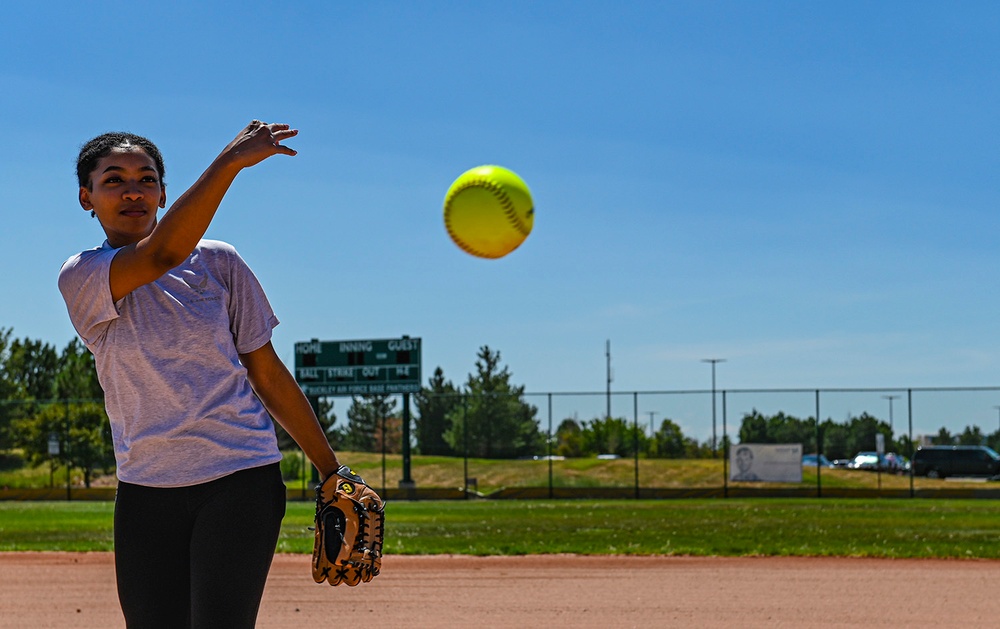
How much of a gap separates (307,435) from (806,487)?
33735mm

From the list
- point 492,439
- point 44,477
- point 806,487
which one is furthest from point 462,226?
point 44,477

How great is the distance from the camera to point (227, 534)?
2939mm

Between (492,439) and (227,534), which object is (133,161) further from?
(492,439)

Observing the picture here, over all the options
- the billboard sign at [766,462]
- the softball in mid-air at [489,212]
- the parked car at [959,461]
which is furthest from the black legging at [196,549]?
the parked car at [959,461]

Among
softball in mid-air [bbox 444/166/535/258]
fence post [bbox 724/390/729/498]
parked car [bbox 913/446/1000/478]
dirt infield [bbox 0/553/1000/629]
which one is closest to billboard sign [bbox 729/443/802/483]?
fence post [bbox 724/390/729/498]

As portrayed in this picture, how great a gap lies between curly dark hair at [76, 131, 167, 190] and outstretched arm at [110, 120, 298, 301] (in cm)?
40

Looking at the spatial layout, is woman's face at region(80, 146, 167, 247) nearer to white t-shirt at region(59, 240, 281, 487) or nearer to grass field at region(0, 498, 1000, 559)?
white t-shirt at region(59, 240, 281, 487)

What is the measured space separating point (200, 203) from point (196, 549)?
0.87 meters

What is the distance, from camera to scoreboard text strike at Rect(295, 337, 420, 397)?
124ft

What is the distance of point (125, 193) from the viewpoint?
3129mm

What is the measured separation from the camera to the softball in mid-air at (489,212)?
8188mm

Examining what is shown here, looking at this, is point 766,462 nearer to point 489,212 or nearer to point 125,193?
point 489,212

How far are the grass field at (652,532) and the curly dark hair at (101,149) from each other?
10.0 m

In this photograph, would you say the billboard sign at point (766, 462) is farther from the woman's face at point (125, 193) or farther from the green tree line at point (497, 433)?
the woman's face at point (125, 193)
